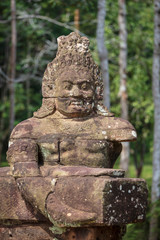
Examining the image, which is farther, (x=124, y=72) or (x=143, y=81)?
(x=143, y=81)

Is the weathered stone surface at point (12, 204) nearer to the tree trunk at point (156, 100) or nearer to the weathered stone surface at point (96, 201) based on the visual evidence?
the weathered stone surface at point (96, 201)

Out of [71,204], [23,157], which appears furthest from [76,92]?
[71,204]

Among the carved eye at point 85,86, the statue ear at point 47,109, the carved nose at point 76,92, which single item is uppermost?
the carved eye at point 85,86

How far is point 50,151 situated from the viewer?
699 cm

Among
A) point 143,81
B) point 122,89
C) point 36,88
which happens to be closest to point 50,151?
point 122,89

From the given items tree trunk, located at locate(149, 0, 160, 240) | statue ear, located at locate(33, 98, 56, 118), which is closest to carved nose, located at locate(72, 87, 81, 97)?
statue ear, located at locate(33, 98, 56, 118)

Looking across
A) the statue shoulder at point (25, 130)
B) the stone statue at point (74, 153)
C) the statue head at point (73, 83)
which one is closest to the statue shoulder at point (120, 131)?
the stone statue at point (74, 153)

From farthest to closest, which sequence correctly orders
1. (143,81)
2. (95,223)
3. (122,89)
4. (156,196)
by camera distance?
(143,81), (122,89), (156,196), (95,223)

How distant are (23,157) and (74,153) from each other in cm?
62

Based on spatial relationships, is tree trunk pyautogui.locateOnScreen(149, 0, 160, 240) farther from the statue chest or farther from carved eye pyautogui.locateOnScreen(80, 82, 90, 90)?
the statue chest

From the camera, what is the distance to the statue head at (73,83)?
7.07 metres

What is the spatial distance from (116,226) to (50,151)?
1187mm

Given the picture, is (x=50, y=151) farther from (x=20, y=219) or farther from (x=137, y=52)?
(x=137, y=52)

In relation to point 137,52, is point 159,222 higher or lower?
lower
